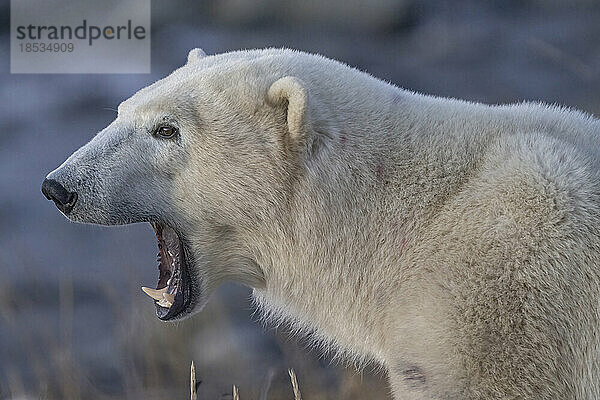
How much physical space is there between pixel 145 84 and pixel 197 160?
3981 millimetres

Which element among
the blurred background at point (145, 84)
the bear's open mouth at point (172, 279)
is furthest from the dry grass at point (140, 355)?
the bear's open mouth at point (172, 279)

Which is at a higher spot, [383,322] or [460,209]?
[460,209]

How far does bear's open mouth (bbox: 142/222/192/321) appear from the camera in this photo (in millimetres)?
2607

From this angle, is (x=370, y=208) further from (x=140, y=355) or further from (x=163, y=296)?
(x=140, y=355)

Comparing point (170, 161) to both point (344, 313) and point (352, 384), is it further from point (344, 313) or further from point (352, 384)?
point (352, 384)

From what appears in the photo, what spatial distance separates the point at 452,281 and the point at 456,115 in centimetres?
52

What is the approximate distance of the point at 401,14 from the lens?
6434 millimetres

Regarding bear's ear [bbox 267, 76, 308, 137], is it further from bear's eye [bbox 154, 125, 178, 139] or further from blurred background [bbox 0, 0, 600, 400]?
blurred background [bbox 0, 0, 600, 400]

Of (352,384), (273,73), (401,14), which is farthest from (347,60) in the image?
(273,73)

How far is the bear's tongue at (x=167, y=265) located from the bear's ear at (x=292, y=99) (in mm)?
497

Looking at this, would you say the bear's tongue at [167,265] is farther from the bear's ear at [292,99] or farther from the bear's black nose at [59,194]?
the bear's ear at [292,99]

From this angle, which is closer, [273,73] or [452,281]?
[452,281]

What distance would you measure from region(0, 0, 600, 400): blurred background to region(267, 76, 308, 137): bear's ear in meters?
2.40

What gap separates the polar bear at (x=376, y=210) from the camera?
2.14 metres
